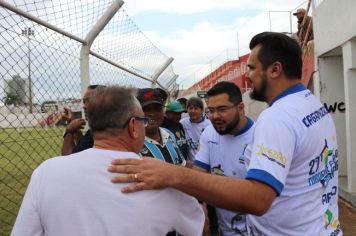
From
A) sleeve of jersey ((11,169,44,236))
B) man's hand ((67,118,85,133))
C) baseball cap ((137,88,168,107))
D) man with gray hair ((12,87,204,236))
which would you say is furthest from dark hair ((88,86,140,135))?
man's hand ((67,118,85,133))

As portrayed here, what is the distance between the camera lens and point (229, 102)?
353 cm

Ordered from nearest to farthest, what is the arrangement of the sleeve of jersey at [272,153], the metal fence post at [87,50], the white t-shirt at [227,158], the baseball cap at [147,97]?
1. the sleeve of jersey at [272,153]
2. the white t-shirt at [227,158]
3. the baseball cap at [147,97]
4. the metal fence post at [87,50]

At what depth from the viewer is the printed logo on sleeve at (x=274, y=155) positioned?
171cm

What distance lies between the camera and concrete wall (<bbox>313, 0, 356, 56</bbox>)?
7.48 meters

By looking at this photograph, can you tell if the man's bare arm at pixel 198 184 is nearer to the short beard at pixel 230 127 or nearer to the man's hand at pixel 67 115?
the short beard at pixel 230 127

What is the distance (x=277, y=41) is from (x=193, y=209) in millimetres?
854

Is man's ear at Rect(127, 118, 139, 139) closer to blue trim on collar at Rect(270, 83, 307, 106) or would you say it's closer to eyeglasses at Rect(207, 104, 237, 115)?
blue trim on collar at Rect(270, 83, 307, 106)

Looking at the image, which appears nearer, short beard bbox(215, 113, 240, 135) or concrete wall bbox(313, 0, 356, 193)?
short beard bbox(215, 113, 240, 135)

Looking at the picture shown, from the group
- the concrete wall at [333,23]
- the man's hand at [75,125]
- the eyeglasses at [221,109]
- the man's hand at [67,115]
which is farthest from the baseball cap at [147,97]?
the concrete wall at [333,23]

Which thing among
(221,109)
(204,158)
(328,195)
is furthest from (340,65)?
(328,195)

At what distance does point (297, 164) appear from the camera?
6.11 ft

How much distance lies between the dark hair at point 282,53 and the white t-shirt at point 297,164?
0.09 m

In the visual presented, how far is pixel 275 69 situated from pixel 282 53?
8 cm

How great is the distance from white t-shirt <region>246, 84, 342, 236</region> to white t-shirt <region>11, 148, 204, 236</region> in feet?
1.41
